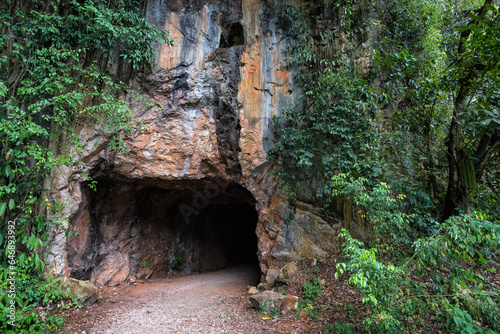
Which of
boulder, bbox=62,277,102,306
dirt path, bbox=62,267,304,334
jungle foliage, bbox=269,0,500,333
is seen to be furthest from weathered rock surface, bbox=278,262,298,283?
boulder, bbox=62,277,102,306

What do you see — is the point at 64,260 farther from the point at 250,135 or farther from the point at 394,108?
the point at 394,108

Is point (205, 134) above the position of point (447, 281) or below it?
above

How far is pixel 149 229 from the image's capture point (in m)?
8.73

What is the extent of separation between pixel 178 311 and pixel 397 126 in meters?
6.36

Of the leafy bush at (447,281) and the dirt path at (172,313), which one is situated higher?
the leafy bush at (447,281)

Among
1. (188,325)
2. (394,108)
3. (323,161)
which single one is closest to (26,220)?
(188,325)

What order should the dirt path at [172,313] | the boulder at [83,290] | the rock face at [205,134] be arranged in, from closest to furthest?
the dirt path at [172,313] → the boulder at [83,290] → the rock face at [205,134]

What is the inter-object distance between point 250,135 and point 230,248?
24.7 feet

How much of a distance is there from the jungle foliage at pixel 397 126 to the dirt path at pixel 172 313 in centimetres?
213

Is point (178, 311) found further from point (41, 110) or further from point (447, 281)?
point (41, 110)

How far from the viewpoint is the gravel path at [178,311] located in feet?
14.5
